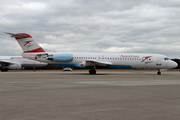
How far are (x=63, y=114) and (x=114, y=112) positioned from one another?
148 centimetres

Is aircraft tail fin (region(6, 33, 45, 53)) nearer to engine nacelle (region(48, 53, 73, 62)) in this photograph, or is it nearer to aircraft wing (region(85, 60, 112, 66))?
engine nacelle (region(48, 53, 73, 62))

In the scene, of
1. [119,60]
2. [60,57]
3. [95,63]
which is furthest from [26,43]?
[119,60]

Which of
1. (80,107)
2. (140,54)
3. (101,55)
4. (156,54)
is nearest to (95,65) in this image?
(101,55)

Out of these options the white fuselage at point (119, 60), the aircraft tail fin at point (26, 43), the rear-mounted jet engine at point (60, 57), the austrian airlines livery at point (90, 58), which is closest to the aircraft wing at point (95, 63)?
the austrian airlines livery at point (90, 58)

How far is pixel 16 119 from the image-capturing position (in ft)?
17.2

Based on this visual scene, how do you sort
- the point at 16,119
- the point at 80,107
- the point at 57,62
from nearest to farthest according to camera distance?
1. the point at 16,119
2. the point at 80,107
3. the point at 57,62

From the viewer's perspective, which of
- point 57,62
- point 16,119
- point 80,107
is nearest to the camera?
point 16,119

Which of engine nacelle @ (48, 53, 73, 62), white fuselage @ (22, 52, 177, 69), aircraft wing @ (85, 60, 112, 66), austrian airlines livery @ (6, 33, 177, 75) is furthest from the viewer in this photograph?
white fuselage @ (22, 52, 177, 69)

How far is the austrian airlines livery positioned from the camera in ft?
107

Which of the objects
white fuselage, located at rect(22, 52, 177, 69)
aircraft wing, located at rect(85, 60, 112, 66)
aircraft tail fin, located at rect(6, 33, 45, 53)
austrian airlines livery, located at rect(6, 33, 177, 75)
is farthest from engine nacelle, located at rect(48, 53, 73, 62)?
aircraft wing, located at rect(85, 60, 112, 66)

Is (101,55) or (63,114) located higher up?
(101,55)

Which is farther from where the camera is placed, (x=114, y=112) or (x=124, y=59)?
(x=124, y=59)

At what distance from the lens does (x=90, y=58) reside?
3388 cm

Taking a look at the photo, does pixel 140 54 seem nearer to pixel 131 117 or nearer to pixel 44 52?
pixel 44 52
